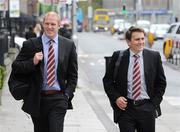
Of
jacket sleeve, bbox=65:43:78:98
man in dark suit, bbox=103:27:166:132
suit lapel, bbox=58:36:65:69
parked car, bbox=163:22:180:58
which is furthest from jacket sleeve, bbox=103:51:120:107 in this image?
parked car, bbox=163:22:180:58

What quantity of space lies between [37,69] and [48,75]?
13 centimetres

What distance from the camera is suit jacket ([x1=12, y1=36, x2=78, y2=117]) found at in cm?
622

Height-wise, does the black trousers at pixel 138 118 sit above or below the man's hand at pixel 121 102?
below

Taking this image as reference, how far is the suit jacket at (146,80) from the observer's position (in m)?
6.12

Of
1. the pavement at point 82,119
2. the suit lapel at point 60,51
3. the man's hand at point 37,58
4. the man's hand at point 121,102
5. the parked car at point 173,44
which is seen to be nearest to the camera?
the man's hand at point 121,102

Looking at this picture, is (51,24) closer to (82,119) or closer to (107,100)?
(82,119)

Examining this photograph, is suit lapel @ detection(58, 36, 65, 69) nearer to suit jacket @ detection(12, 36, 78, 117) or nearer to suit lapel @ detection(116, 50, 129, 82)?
suit jacket @ detection(12, 36, 78, 117)

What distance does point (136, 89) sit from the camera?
6070mm

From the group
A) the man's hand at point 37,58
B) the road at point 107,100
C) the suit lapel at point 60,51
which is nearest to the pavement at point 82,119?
the road at point 107,100

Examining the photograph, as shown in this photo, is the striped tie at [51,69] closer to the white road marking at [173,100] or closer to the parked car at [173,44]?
the white road marking at [173,100]

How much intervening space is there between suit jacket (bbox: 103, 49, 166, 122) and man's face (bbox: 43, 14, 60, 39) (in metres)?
0.66

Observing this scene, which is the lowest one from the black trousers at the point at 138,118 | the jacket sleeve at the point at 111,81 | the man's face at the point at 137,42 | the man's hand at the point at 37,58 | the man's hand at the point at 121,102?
the black trousers at the point at 138,118

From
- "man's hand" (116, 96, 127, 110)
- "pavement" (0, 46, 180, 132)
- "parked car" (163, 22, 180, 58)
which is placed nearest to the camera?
"man's hand" (116, 96, 127, 110)

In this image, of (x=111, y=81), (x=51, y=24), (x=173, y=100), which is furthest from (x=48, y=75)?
(x=173, y=100)
